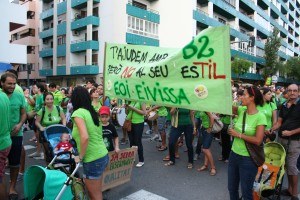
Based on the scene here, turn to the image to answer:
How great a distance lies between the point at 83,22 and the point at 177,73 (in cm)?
2950

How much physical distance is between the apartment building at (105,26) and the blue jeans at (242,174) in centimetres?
2627

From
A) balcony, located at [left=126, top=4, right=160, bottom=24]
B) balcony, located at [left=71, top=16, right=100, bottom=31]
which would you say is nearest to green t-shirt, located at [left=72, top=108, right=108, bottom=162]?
balcony, located at [left=126, top=4, right=160, bottom=24]

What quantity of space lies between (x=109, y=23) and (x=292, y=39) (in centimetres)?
5698

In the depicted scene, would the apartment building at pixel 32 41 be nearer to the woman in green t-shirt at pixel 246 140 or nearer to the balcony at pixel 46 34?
the balcony at pixel 46 34

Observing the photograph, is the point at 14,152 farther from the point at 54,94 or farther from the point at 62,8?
the point at 62,8

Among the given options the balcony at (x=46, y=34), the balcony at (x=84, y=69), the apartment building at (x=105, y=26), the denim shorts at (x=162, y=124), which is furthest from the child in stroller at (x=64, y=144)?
the balcony at (x=46, y=34)

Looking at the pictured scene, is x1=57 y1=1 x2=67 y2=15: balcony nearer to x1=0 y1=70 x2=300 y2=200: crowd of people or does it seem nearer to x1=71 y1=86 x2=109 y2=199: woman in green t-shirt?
x1=0 y1=70 x2=300 y2=200: crowd of people

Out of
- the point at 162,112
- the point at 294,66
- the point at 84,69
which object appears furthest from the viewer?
the point at 294,66

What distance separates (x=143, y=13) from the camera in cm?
3061

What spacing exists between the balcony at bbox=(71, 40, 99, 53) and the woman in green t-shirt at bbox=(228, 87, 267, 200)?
2818 cm

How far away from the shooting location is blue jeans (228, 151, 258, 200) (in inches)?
133

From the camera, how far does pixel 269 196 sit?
4227mm

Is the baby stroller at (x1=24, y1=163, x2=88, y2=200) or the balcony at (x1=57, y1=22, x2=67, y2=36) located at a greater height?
the balcony at (x1=57, y1=22, x2=67, y2=36)

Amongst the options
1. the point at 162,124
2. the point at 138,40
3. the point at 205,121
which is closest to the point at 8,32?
the point at 138,40
